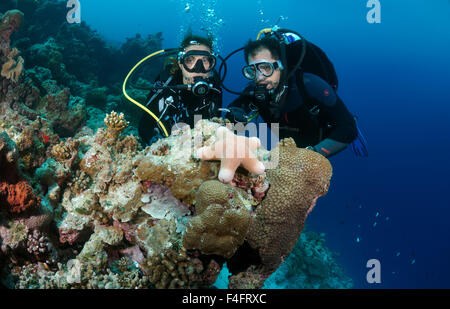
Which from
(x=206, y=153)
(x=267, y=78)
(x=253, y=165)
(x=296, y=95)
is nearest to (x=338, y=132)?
(x=296, y=95)

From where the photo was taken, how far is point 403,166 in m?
53.1

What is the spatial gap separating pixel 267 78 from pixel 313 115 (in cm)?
123

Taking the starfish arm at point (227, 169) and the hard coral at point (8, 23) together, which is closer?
the starfish arm at point (227, 169)

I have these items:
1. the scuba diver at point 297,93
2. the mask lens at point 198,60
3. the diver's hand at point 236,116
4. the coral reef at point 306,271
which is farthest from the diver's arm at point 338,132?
the coral reef at point 306,271

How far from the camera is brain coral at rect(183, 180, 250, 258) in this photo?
191cm

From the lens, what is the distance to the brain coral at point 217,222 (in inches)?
75.3

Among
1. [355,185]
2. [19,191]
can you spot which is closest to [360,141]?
[19,191]

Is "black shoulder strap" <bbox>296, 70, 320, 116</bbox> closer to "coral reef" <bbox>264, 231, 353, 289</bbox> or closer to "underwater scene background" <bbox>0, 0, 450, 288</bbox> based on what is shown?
"underwater scene background" <bbox>0, 0, 450, 288</bbox>

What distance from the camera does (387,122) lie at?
62312mm

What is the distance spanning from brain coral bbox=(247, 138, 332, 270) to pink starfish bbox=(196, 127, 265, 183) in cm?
37

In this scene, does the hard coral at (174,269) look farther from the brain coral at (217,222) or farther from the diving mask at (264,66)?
A: the diving mask at (264,66)

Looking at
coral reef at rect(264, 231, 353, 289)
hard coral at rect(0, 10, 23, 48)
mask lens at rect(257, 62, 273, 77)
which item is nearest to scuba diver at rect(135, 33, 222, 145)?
mask lens at rect(257, 62, 273, 77)

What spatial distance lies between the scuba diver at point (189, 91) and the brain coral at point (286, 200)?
2.57 m

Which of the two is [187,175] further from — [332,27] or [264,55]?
[332,27]
